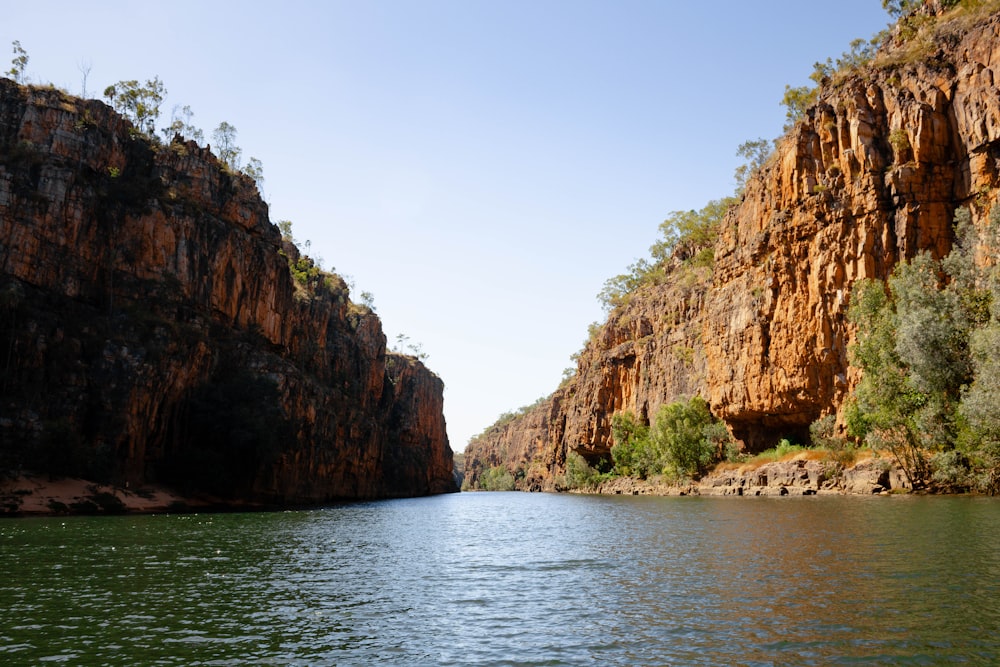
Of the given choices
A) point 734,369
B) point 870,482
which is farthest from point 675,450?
point 870,482

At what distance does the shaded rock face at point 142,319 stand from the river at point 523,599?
29.8 m

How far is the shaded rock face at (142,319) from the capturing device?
187 feet

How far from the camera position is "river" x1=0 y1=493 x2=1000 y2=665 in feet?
41.6

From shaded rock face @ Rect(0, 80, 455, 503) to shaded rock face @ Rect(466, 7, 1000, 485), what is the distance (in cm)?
5623

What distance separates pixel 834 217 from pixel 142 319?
232 ft

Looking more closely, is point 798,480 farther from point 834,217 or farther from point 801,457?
point 834,217

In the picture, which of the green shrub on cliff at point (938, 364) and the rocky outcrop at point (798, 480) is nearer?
the green shrub on cliff at point (938, 364)

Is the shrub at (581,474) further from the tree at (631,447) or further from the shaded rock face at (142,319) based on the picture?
the shaded rock face at (142,319)

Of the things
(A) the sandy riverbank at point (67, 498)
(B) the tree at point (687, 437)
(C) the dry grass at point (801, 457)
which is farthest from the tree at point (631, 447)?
(A) the sandy riverbank at point (67, 498)

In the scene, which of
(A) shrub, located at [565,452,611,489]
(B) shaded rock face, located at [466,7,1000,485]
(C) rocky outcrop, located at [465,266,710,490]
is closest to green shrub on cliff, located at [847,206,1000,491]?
(B) shaded rock face, located at [466,7,1000,485]

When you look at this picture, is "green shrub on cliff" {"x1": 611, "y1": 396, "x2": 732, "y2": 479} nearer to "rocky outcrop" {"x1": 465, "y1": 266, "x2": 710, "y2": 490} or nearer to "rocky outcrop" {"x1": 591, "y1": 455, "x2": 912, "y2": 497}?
"rocky outcrop" {"x1": 591, "y1": 455, "x2": 912, "y2": 497}

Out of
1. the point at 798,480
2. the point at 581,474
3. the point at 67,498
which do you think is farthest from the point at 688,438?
the point at 67,498

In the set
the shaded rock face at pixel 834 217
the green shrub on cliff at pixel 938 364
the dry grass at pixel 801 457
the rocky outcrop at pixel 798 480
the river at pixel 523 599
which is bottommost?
the river at pixel 523 599

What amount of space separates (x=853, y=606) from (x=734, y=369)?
76056 mm
